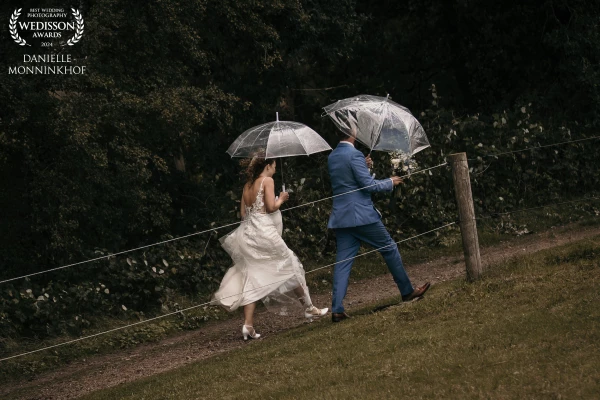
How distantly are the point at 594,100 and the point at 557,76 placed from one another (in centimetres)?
157

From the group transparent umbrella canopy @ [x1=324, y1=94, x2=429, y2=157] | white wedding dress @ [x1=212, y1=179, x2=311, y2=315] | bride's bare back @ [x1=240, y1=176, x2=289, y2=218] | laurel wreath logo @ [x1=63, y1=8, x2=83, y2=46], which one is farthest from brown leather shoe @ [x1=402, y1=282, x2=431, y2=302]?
laurel wreath logo @ [x1=63, y1=8, x2=83, y2=46]

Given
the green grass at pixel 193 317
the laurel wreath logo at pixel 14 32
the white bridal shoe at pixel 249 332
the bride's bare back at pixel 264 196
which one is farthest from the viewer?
the laurel wreath logo at pixel 14 32

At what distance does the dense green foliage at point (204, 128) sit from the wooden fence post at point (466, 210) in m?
4.79

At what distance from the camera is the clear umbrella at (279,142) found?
10.0 m

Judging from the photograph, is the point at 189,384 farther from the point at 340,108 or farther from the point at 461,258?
the point at 461,258

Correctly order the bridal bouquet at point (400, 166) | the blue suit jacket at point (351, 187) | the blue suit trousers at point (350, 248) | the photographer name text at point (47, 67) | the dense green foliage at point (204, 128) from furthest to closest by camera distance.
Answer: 1. the bridal bouquet at point (400, 166)
2. the dense green foliage at point (204, 128)
3. the photographer name text at point (47, 67)
4. the blue suit trousers at point (350, 248)
5. the blue suit jacket at point (351, 187)

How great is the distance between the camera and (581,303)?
27.0 feet

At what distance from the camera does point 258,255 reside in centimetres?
1020

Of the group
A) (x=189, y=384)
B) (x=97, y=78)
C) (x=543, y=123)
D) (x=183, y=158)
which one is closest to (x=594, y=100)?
(x=543, y=123)

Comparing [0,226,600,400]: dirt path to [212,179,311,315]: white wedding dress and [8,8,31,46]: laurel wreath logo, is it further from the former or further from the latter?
[8,8,31,46]: laurel wreath logo

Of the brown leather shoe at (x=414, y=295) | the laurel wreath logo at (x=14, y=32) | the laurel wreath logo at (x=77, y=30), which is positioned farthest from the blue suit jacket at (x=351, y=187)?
the laurel wreath logo at (x=14, y=32)

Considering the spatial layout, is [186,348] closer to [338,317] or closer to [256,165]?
[338,317]

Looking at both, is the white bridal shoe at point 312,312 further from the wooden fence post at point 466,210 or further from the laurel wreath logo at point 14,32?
the laurel wreath logo at point 14,32

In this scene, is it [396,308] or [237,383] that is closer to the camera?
[237,383]
